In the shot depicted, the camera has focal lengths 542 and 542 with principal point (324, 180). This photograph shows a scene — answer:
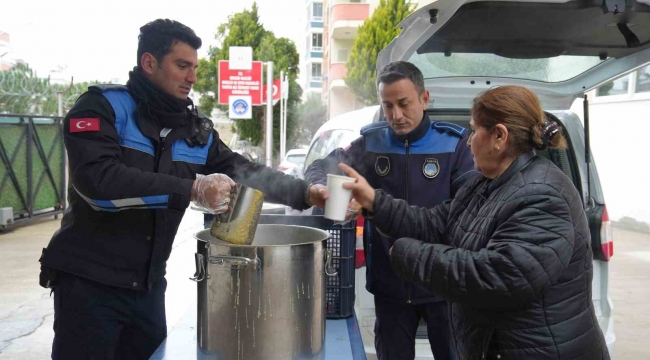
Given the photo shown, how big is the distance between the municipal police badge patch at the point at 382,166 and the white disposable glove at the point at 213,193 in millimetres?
906

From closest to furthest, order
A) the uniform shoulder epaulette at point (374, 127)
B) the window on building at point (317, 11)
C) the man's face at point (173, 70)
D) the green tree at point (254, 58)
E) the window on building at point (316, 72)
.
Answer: the man's face at point (173, 70)
the uniform shoulder epaulette at point (374, 127)
the green tree at point (254, 58)
the window on building at point (316, 72)
the window on building at point (317, 11)

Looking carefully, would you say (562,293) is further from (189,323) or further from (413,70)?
(189,323)

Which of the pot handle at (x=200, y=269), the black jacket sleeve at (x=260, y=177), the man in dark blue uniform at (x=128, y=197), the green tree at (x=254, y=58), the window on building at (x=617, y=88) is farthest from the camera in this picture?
the green tree at (x=254, y=58)

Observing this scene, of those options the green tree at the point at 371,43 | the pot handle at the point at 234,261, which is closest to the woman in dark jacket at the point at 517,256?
the pot handle at the point at 234,261

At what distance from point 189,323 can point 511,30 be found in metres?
2.29

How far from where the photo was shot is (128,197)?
75.6 inches

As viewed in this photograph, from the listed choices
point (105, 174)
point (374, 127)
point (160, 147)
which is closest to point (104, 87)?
point (160, 147)

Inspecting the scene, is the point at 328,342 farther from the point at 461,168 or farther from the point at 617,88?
the point at 617,88

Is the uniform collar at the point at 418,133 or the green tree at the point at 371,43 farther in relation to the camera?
the green tree at the point at 371,43

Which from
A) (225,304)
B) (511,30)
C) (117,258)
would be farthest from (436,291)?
(511,30)

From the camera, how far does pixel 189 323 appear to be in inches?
96.5

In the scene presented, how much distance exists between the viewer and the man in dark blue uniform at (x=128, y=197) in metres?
1.93

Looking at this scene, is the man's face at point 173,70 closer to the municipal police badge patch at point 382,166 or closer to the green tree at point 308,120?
the municipal police badge patch at point 382,166

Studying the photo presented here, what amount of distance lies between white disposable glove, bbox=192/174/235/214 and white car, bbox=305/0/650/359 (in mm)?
1223
